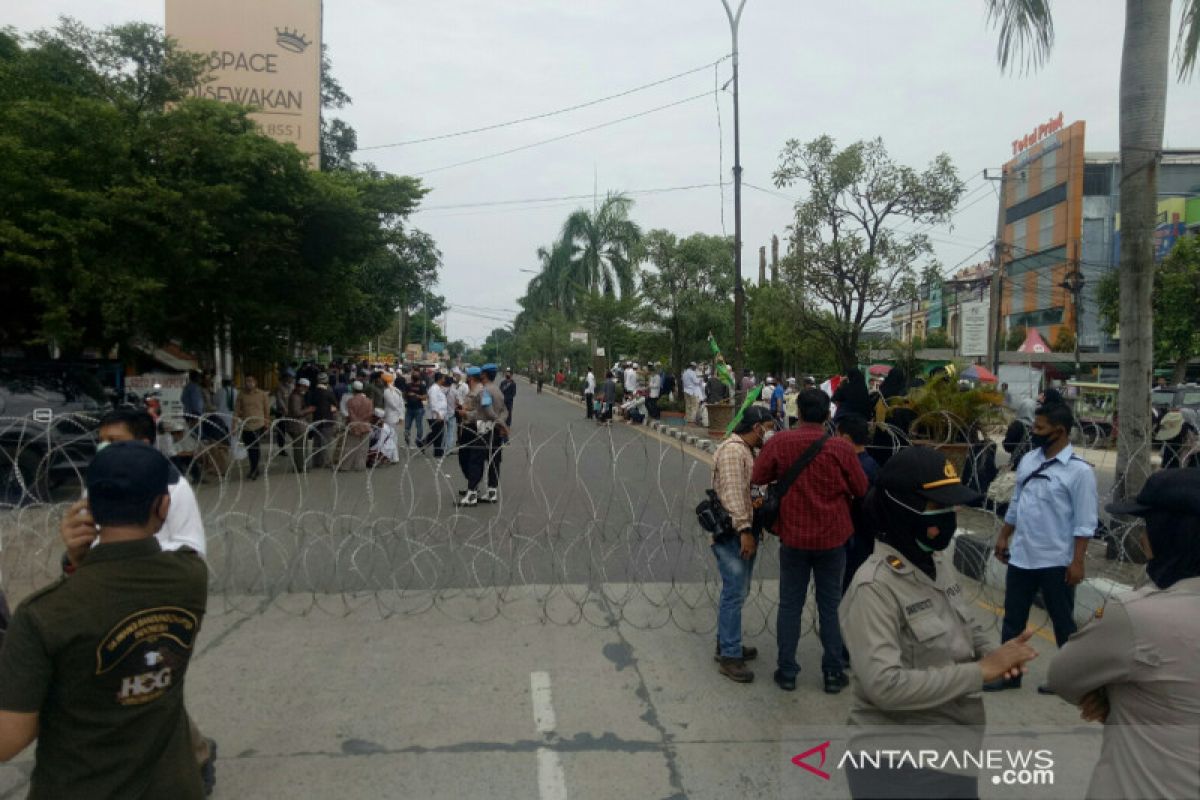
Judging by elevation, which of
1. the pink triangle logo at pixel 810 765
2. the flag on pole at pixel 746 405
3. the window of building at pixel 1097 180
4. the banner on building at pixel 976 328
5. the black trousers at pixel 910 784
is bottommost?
the pink triangle logo at pixel 810 765

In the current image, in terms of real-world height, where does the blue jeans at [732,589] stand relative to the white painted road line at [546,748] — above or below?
above

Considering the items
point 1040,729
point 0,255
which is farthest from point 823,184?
point 0,255

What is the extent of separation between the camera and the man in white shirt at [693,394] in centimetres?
2377

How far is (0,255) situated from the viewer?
12953mm

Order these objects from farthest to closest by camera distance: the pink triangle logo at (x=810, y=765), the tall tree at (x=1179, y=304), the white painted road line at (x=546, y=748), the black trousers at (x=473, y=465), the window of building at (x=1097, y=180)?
the window of building at (x=1097, y=180)
the tall tree at (x=1179, y=304)
the black trousers at (x=473, y=465)
the pink triangle logo at (x=810, y=765)
the white painted road line at (x=546, y=748)

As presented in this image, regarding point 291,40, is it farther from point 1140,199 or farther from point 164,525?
Answer: point 164,525

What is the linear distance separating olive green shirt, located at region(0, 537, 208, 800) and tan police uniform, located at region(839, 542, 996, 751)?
1.87 meters

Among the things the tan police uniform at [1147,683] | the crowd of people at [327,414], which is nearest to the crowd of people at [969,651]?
the tan police uniform at [1147,683]

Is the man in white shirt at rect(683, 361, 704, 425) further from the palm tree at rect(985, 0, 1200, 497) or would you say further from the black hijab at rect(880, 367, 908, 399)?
the palm tree at rect(985, 0, 1200, 497)

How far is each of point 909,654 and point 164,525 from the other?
9.60 feet

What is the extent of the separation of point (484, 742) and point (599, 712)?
0.70m

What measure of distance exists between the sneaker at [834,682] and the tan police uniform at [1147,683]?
2783 mm

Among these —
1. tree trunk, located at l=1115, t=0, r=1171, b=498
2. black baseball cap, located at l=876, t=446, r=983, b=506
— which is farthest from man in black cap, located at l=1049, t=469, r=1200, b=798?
tree trunk, located at l=1115, t=0, r=1171, b=498

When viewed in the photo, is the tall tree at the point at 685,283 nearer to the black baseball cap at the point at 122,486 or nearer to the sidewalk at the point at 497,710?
the sidewalk at the point at 497,710
